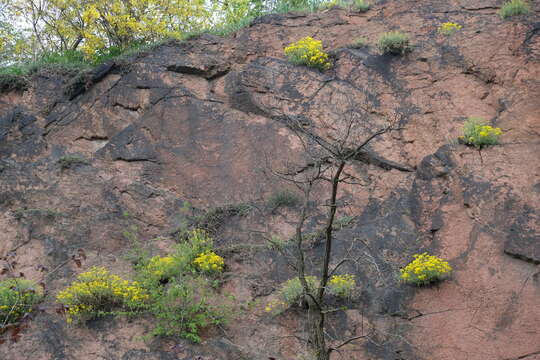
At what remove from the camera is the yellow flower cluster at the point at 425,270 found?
7.32 metres

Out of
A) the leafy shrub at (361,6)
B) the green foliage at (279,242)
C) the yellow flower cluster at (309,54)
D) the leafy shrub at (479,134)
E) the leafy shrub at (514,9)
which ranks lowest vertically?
the green foliage at (279,242)

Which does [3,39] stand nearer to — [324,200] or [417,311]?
[324,200]

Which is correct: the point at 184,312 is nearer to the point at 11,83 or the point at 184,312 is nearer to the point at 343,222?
the point at 343,222

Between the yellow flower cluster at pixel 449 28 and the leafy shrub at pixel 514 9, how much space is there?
2.65ft

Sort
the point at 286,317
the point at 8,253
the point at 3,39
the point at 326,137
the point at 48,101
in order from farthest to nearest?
1. the point at 3,39
2. the point at 48,101
3. the point at 326,137
4. the point at 8,253
5. the point at 286,317

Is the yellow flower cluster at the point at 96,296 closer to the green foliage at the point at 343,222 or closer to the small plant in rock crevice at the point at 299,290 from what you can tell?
the small plant in rock crevice at the point at 299,290

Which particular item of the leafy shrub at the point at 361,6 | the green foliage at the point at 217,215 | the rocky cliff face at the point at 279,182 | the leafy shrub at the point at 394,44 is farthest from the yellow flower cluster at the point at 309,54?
the green foliage at the point at 217,215

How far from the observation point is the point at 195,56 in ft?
37.7

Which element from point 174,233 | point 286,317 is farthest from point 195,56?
point 286,317

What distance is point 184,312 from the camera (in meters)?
7.39

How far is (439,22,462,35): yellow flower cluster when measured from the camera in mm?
10789

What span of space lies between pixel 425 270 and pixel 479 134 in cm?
248

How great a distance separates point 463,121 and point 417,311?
3729mm

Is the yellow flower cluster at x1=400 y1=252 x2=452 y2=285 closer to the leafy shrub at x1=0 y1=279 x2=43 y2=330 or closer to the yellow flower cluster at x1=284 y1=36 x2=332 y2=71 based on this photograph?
the yellow flower cluster at x1=284 y1=36 x2=332 y2=71
